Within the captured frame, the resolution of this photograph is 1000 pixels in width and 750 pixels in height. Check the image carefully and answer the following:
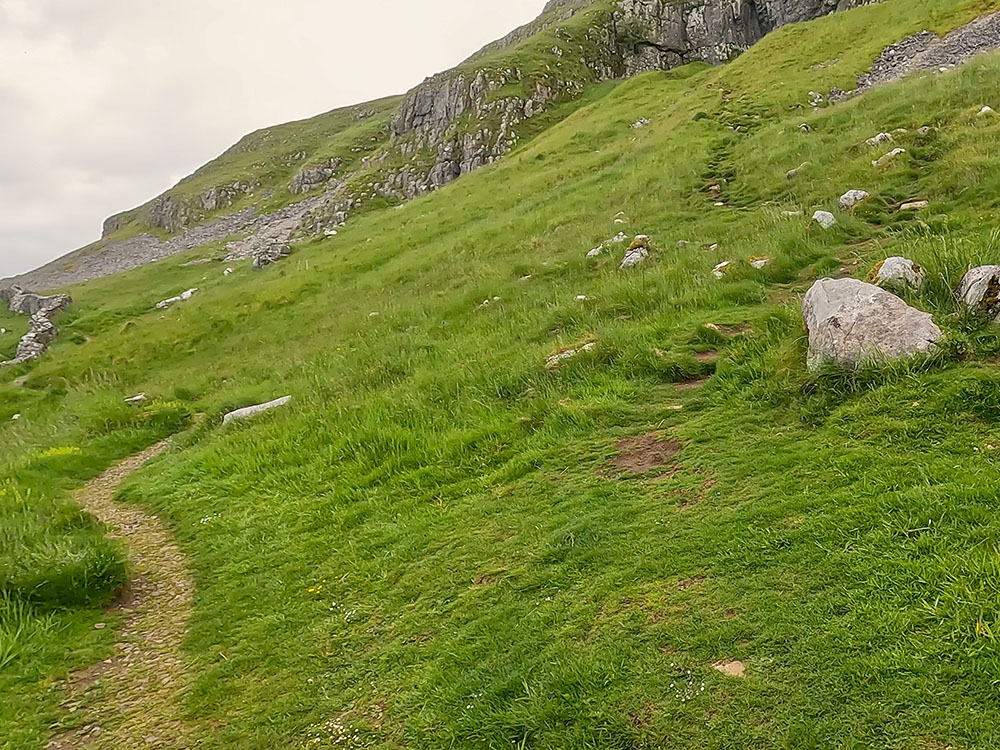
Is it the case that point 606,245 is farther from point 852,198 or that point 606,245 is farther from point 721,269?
point 852,198

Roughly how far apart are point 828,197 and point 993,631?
15.2m

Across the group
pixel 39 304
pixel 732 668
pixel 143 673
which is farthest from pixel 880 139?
pixel 39 304

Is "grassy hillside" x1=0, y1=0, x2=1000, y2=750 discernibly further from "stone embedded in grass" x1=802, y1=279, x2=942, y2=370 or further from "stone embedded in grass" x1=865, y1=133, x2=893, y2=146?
"stone embedded in grass" x1=865, y1=133, x2=893, y2=146

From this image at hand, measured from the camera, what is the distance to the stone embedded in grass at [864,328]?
23.3 feet

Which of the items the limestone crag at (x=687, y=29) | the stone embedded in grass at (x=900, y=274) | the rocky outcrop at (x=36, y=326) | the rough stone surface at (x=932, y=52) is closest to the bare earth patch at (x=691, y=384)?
the stone embedded in grass at (x=900, y=274)

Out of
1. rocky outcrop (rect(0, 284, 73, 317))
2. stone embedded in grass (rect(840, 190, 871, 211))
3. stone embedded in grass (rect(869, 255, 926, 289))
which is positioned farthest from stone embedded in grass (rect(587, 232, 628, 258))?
rocky outcrop (rect(0, 284, 73, 317))

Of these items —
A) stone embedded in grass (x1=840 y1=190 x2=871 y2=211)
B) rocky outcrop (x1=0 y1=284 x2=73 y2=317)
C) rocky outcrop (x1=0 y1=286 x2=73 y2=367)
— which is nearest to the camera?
stone embedded in grass (x1=840 y1=190 x2=871 y2=211)

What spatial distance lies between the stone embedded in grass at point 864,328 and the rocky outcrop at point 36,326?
117 ft

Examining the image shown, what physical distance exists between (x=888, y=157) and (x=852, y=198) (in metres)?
3.13

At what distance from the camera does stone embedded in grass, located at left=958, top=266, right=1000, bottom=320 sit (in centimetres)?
717

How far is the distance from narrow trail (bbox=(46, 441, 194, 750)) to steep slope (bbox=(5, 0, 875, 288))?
5521 cm

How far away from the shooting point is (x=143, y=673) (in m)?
6.13

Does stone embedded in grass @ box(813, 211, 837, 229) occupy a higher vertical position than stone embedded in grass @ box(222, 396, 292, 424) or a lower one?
lower

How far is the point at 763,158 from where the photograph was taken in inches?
869
